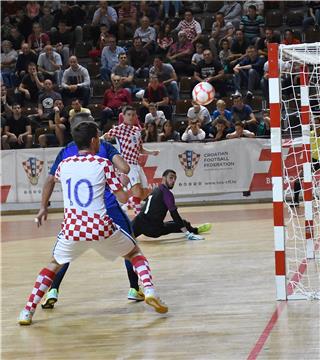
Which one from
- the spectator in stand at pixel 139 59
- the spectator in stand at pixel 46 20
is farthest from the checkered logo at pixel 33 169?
the spectator in stand at pixel 46 20

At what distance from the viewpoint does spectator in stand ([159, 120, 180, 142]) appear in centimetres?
2088

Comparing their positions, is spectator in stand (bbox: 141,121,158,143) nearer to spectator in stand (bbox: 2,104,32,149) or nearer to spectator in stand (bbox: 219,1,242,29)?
spectator in stand (bbox: 2,104,32,149)

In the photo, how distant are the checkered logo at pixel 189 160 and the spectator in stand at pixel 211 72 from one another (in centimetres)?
299

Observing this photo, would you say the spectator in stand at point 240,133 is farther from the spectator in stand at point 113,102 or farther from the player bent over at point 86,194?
the player bent over at point 86,194

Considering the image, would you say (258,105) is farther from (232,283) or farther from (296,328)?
(296,328)

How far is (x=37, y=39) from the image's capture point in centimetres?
2555

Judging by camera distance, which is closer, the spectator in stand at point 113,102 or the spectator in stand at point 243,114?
the spectator in stand at point 243,114

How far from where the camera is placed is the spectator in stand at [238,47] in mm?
22922

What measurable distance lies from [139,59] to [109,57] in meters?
0.81

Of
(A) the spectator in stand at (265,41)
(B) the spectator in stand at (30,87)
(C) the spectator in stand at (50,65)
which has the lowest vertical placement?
(B) the spectator in stand at (30,87)

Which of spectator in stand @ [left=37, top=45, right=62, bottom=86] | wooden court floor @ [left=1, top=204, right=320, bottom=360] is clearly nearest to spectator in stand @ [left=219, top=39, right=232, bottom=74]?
Result: spectator in stand @ [left=37, top=45, right=62, bottom=86]

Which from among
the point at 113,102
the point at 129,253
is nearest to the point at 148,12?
the point at 113,102

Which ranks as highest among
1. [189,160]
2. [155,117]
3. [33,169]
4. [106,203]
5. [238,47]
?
[238,47]

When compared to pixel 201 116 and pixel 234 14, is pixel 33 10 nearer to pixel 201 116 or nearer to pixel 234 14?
pixel 234 14
